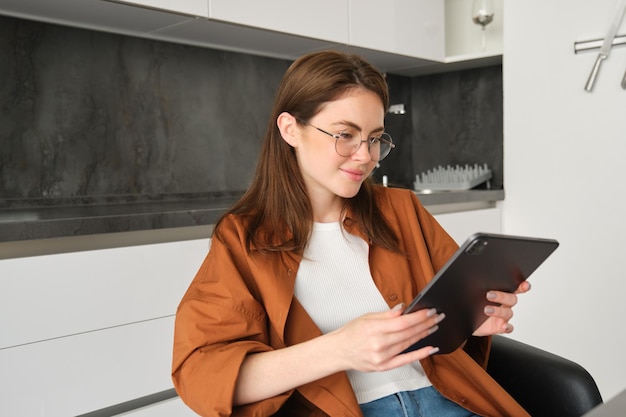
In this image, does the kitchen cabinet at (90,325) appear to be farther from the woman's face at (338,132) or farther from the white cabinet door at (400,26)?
the white cabinet door at (400,26)

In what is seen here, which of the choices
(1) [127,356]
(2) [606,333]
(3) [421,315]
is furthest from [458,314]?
(2) [606,333]

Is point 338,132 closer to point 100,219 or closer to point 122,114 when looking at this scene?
point 100,219

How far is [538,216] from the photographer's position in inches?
108

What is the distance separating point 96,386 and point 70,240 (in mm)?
376

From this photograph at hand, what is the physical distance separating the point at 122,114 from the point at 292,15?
0.70 meters

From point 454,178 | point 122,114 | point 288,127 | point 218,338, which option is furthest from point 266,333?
point 454,178

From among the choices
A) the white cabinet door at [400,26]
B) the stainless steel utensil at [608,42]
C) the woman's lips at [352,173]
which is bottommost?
the woman's lips at [352,173]

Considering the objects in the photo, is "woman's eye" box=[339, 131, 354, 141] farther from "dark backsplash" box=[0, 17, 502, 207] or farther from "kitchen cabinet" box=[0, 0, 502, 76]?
"dark backsplash" box=[0, 17, 502, 207]

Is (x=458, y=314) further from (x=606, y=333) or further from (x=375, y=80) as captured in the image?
(x=606, y=333)

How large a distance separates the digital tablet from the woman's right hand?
0.02m

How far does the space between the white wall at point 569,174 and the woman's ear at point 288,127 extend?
1.73m

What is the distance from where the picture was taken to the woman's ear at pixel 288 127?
4.08 feet

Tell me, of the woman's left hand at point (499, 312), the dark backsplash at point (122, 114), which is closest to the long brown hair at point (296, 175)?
the woman's left hand at point (499, 312)

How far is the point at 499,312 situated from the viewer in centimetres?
114
